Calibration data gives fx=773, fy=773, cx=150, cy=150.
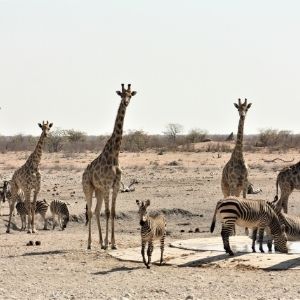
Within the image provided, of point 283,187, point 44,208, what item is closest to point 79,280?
point 283,187

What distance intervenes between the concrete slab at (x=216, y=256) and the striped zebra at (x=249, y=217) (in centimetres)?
42

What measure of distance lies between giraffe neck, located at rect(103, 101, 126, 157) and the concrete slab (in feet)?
6.87

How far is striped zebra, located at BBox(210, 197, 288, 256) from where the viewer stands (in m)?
14.1

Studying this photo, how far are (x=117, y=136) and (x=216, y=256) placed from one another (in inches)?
143

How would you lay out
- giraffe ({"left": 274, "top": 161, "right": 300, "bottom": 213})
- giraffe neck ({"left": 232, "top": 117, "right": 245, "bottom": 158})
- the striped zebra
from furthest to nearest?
giraffe ({"left": 274, "top": 161, "right": 300, "bottom": 213})
giraffe neck ({"left": 232, "top": 117, "right": 245, "bottom": 158})
the striped zebra

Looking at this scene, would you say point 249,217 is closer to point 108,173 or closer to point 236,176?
point 108,173

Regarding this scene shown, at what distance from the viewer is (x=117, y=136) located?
16109 mm

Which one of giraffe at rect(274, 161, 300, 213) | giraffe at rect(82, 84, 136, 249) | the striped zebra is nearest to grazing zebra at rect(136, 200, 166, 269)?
the striped zebra

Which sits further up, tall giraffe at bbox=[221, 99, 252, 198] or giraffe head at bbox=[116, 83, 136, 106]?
giraffe head at bbox=[116, 83, 136, 106]

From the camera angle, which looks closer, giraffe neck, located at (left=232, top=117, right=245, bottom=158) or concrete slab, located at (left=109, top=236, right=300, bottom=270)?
concrete slab, located at (left=109, top=236, right=300, bottom=270)

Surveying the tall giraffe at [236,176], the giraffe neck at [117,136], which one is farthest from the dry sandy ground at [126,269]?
the giraffe neck at [117,136]

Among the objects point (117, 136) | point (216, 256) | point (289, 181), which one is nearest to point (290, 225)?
point (216, 256)

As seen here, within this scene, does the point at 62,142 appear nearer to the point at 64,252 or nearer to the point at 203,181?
the point at 203,181

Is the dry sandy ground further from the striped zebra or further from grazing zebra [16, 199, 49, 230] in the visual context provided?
the striped zebra
